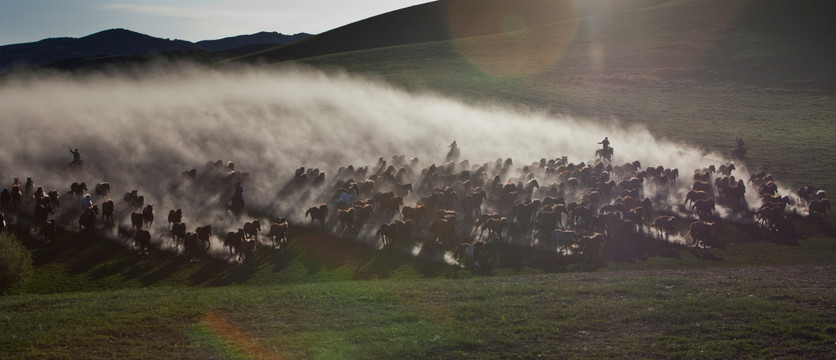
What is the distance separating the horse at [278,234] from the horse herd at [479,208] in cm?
6

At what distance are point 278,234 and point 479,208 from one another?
510 inches

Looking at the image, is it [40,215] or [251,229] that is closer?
[251,229]

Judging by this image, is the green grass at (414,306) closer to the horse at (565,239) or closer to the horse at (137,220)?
the horse at (565,239)

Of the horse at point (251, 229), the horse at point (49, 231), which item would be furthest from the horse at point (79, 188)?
the horse at point (251, 229)

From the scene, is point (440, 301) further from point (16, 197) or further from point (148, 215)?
point (16, 197)

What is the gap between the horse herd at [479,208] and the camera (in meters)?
32.2

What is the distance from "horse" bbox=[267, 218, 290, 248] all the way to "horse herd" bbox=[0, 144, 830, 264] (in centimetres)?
6

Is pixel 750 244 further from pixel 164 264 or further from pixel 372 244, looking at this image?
pixel 164 264

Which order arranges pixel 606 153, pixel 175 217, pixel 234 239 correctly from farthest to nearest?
pixel 606 153, pixel 175 217, pixel 234 239

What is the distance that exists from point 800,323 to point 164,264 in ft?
86.7

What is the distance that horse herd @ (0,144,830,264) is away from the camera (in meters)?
32.2

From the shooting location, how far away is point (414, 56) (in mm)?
108812

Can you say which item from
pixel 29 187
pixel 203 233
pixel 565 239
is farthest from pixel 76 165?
pixel 565 239

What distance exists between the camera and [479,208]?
38156 millimetres
